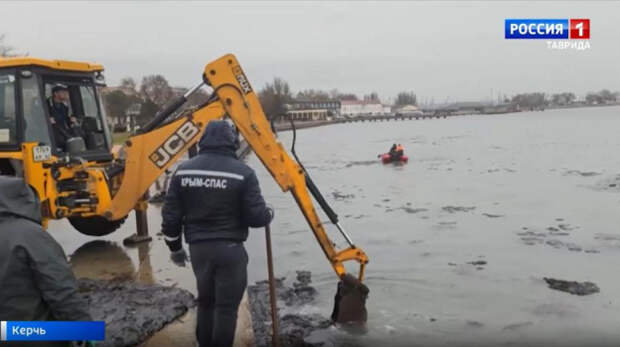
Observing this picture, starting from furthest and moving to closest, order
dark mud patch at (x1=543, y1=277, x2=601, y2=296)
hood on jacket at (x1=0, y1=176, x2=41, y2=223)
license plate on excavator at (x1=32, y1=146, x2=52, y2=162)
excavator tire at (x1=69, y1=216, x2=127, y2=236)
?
excavator tire at (x1=69, y1=216, x2=127, y2=236) < dark mud patch at (x1=543, y1=277, x2=601, y2=296) < license plate on excavator at (x1=32, y1=146, x2=52, y2=162) < hood on jacket at (x1=0, y1=176, x2=41, y2=223)

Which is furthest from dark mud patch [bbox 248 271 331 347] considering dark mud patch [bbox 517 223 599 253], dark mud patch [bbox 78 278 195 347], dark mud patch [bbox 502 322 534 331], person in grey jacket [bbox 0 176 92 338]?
dark mud patch [bbox 517 223 599 253]

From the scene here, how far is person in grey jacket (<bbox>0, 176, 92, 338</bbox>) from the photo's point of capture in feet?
9.57

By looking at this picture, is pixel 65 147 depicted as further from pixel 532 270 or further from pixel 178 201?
pixel 532 270

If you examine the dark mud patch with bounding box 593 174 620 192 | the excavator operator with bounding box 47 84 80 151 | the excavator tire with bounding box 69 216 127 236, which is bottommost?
the dark mud patch with bounding box 593 174 620 192

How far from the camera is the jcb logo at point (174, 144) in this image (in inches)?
285

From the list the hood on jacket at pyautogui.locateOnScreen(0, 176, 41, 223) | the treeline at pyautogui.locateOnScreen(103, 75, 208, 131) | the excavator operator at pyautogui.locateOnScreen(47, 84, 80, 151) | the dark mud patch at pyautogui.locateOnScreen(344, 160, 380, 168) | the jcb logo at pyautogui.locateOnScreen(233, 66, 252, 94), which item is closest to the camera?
the hood on jacket at pyautogui.locateOnScreen(0, 176, 41, 223)

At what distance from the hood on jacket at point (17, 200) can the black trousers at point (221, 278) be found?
167 centimetres

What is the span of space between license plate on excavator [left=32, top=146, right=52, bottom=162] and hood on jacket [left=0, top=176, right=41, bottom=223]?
18.4ft

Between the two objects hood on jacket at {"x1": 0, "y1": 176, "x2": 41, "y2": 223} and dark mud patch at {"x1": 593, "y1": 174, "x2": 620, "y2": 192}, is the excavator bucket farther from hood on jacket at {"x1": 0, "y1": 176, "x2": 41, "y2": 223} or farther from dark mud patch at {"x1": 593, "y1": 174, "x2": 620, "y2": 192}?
dark mud patch at {"x1": 593, "y1": 174, "x2": 620, "y2": 192}

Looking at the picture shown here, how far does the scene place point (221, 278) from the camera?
458 cm

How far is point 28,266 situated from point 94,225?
25.6 ft

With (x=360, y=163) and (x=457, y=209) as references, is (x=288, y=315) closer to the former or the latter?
(x=457, y=209)

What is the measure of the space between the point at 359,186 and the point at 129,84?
6670cm

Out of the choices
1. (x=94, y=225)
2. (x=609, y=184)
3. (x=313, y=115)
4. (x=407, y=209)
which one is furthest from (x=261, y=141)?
(x=313, y=115)
